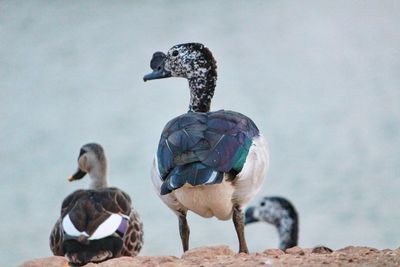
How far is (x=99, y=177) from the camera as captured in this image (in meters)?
14.1

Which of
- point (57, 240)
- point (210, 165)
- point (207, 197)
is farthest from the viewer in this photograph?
point (57, 240)

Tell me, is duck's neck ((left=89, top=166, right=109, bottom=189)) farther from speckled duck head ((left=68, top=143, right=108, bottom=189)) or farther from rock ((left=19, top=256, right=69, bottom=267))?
rock ((left=19, top=256, right=69, bottom=267))

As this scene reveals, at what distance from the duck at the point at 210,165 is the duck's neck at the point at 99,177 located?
14.6 ft

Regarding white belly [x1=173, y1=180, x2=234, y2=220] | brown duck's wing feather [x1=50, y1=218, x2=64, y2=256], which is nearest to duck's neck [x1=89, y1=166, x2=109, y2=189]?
brown duck's wing feather [x1=50, y1=218, x2=64, y2=256]

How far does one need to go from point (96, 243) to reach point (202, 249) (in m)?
3.05

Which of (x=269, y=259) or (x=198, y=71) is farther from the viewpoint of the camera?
(x=198, y=71)

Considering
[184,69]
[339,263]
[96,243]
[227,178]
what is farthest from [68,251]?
[339,263]

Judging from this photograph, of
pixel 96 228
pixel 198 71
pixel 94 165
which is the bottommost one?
pixel 96 228

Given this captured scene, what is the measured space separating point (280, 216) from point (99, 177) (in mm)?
2517

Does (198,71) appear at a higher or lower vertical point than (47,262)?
higher

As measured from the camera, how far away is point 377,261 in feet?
25.6

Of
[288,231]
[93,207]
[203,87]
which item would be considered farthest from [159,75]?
[288,231]

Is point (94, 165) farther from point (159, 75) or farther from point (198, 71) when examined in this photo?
→ point (198, 71)

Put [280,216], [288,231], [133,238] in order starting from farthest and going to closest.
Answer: [280,216]
[288,231]
[133,238]
